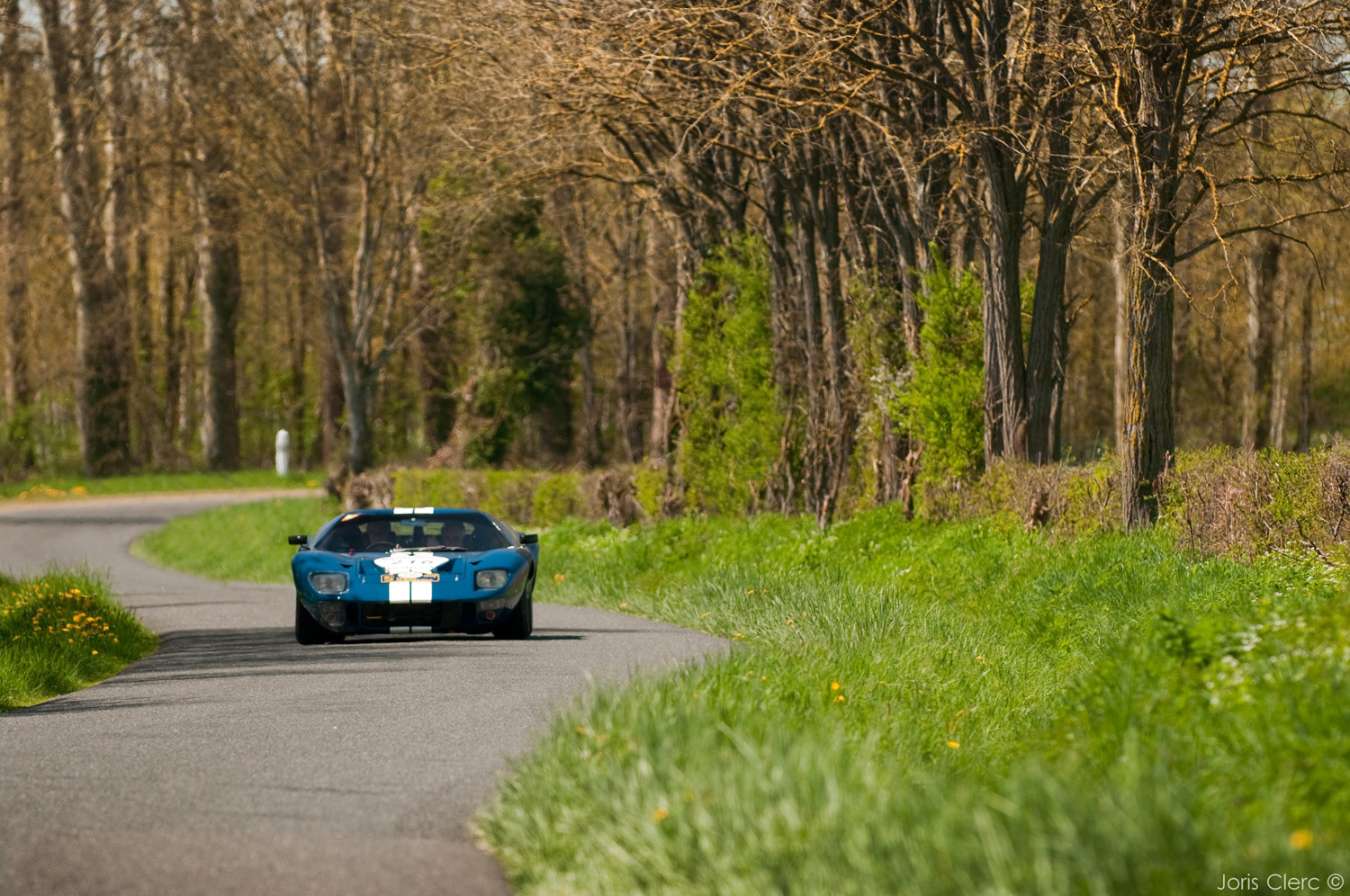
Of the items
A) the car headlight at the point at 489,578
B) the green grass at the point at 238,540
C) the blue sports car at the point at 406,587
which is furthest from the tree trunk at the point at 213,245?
the car headlight at the point at 489,578

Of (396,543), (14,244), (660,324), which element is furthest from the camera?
(14,244)

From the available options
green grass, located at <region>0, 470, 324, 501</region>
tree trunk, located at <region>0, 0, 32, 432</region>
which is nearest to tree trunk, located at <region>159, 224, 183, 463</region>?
tree trunk, located at <region>0, 0, 32, 432</region>

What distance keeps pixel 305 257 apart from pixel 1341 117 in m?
24.0

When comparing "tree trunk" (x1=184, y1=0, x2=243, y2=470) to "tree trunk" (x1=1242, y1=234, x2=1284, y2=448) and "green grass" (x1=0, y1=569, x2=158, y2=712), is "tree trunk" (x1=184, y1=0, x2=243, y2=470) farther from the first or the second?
"tree trunk" (x1=1242, y1=234, x2=1284, y2=448)

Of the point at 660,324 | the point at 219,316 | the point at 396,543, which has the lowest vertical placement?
the point at 396,543

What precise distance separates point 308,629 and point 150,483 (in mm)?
35365

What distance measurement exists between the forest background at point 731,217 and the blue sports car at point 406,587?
6088mm

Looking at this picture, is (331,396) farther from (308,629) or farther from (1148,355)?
(1148,355)

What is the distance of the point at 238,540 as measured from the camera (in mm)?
32469

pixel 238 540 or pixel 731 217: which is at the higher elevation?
pixel 731 217

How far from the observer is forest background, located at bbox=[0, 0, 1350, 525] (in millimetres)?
17328

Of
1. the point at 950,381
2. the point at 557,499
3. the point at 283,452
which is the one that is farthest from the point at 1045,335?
the point at 283,452

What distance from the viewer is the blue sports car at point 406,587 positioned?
14305 millimetres

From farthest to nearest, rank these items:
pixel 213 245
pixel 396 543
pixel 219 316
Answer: pixel 219 316
pixel 213 245
pixel 396 543
